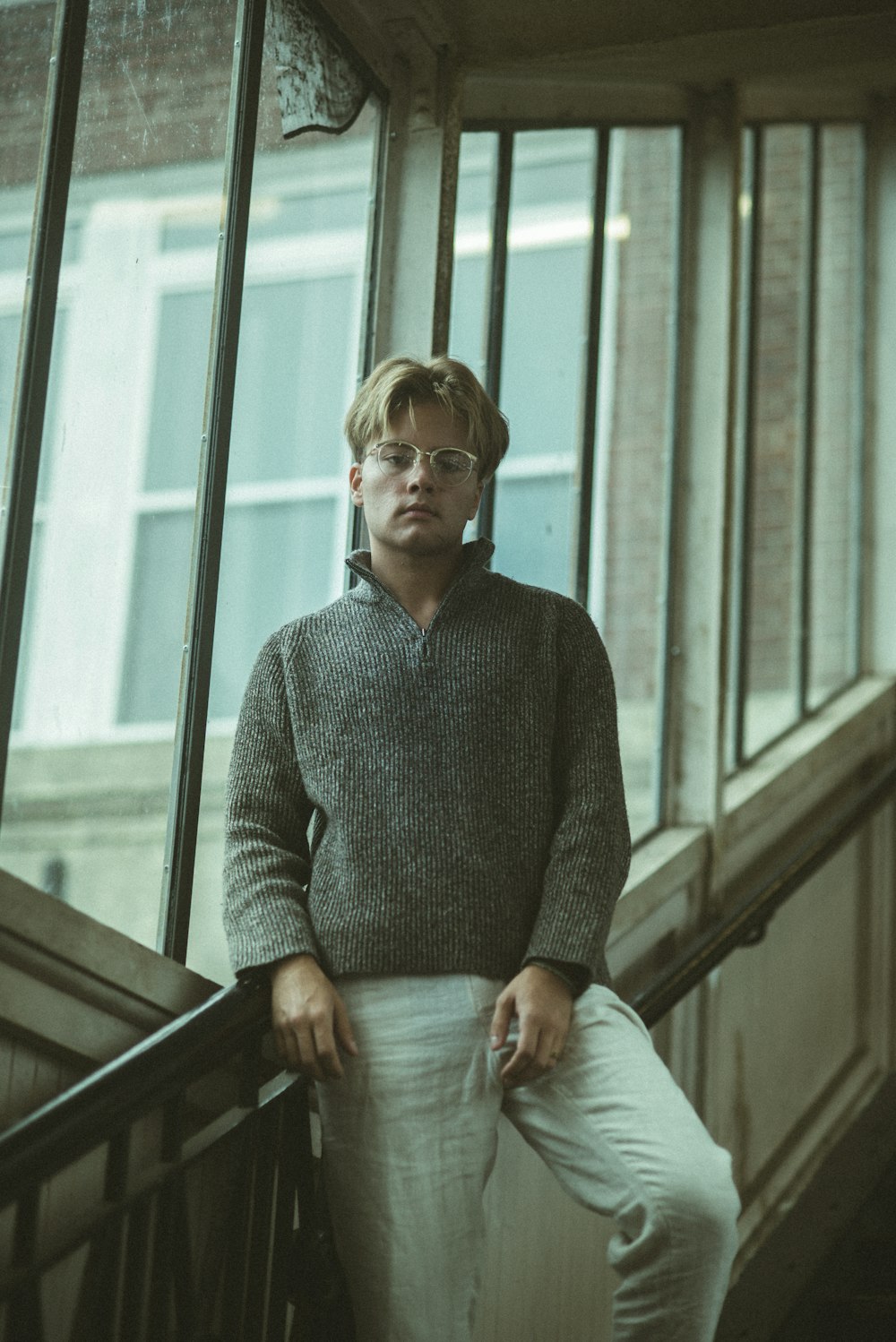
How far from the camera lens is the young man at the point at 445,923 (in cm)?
182

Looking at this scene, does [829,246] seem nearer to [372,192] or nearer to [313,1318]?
[372,192]

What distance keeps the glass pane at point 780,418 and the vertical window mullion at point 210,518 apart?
268cm

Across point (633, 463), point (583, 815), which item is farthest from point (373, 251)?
point (633, 463)

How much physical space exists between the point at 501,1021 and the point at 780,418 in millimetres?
3473

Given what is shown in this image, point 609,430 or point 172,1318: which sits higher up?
point 609,430

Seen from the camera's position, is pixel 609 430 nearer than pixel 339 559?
No

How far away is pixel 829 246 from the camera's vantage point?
5086 mm

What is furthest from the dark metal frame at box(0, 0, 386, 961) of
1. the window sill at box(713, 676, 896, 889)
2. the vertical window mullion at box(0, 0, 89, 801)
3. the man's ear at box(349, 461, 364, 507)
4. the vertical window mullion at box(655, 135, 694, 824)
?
the window sill at box(713, 676, 896, 889)

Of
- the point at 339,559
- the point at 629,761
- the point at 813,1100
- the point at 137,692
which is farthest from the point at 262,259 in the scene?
the point at 813,1100

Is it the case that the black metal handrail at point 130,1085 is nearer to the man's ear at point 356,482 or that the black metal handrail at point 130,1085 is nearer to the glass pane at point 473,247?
the man's ear at point 356,482

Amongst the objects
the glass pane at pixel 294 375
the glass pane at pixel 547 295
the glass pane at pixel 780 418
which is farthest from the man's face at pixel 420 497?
the glass pane at pixel 780 418

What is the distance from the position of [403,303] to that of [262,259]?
1.21 feet

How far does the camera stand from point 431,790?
1947 millimetres

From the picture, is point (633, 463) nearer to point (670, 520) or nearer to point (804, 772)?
point (670, 520)
